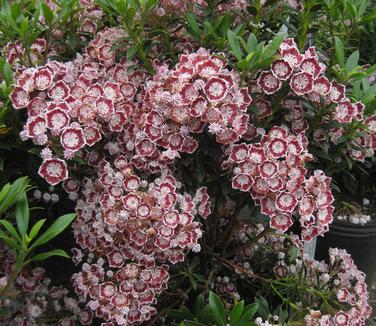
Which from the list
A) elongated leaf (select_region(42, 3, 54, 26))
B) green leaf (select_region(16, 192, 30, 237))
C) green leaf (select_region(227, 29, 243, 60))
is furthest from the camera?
elongated leaf (select_region(42, 3, 54, 26))

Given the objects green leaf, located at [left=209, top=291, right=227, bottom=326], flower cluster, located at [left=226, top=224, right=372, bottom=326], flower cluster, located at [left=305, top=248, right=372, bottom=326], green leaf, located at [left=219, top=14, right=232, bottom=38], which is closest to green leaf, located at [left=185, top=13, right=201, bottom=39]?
green leaf, located at [left=219, top=14, right=232, bottom=38]

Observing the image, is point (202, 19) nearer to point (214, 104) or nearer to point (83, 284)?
point (214, 104)

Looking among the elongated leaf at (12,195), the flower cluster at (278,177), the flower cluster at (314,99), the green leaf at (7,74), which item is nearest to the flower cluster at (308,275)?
the flower cluster at (278,177)

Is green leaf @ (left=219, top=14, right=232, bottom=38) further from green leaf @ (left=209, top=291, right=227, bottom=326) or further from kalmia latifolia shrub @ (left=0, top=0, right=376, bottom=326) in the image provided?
green leaf @ (left=209, top=291, right=227, bottom=326)

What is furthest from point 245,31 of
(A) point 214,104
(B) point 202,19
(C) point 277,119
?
(A) point 214,104

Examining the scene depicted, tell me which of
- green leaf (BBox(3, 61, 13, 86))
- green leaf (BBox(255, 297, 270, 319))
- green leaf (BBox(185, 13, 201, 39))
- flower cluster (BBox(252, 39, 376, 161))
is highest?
green leaf (BBox(185, 13, 201, 39))

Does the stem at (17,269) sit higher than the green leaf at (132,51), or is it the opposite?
the green leaf at (132,51)

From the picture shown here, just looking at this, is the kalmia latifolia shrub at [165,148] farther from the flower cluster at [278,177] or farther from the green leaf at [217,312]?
the green leaf at [217,312]

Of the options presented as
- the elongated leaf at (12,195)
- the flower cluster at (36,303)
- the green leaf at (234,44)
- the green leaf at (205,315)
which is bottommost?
the flower cluster at (36,303)
